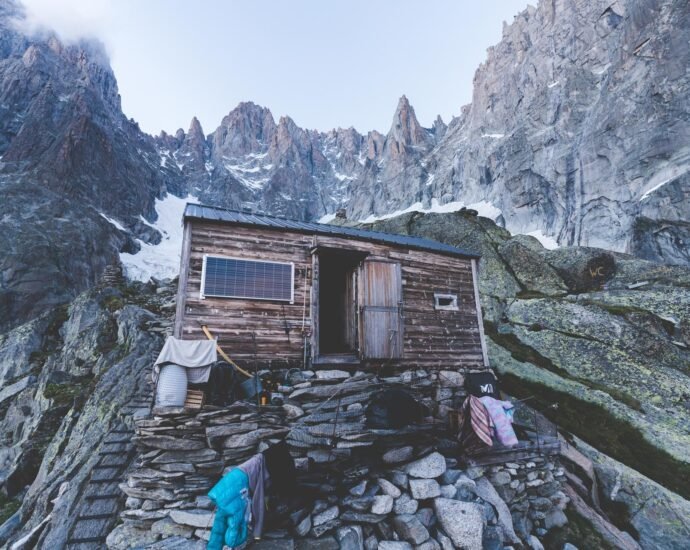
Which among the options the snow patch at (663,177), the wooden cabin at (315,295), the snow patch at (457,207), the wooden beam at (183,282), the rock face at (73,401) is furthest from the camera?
the snow patch at (457,207)

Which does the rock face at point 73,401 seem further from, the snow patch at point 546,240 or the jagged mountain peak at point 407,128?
the jagged mountain peak at point 407,128

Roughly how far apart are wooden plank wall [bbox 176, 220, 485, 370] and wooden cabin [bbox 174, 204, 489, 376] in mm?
34

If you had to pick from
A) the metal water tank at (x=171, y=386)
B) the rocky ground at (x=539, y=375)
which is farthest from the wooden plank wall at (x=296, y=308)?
the rocky ground at (x=539, y=375)

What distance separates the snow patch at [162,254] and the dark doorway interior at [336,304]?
209 feet

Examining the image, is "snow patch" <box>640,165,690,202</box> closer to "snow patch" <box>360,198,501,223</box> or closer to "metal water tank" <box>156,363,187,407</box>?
"snow patch" <box>360,198,501,223</box>

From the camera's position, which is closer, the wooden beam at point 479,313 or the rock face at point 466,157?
the wooden beam at point 479,313

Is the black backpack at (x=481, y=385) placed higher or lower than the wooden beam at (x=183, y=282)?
lower

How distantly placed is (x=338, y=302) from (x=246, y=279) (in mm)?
6679

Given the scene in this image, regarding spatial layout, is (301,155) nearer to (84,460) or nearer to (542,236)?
(542,236)

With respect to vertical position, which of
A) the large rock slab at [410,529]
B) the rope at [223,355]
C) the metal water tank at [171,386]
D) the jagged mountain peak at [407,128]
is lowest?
the large rock slab at [410,529]

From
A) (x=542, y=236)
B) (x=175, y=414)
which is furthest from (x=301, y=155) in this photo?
(x=175, y=414)

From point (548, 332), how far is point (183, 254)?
22774 millimetres

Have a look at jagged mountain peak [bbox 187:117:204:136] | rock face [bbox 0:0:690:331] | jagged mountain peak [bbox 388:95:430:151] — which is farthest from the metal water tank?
jagged mountain peak [bbox 187:117:204:136]

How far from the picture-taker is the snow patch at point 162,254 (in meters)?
86.7
